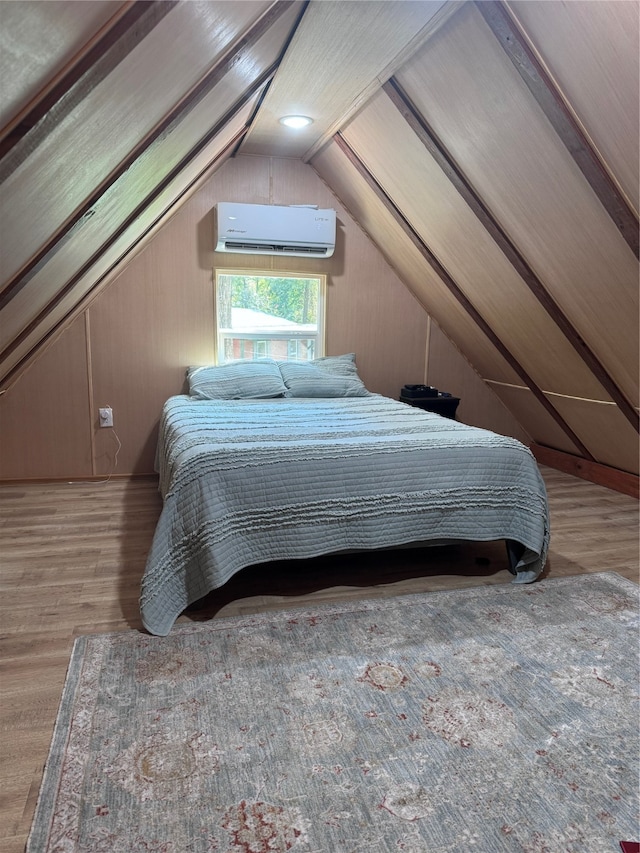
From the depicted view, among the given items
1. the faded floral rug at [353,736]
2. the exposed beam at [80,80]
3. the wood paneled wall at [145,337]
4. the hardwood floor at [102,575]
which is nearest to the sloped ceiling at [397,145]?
the exposed beam at [80,80]

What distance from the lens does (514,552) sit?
2482 millimetres

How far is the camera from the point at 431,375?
Result: 4.62 m

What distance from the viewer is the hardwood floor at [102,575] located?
154 cm

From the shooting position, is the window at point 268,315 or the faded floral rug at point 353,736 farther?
the window at point 268,315

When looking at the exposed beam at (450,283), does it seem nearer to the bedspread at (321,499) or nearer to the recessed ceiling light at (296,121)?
the recessed ceiling light at (296,121)

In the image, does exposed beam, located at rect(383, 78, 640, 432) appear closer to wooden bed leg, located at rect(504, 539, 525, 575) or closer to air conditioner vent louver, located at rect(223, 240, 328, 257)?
wooden bed leg, located at rect(504, 539, 525, 575)

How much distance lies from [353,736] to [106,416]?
120 inches

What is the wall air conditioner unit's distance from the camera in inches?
153

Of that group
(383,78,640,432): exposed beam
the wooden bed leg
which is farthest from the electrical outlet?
the wooden bed leg

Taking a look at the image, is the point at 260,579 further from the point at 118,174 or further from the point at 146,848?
the point at 118,174

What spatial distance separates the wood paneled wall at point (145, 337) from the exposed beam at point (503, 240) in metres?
1.50

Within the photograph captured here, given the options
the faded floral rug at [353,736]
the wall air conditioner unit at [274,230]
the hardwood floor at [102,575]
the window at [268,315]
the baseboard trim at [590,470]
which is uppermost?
the wall air conditioner unit at [274,230]

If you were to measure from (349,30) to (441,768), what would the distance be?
8.66 feet

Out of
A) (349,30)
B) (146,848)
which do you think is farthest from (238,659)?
(349,30)
